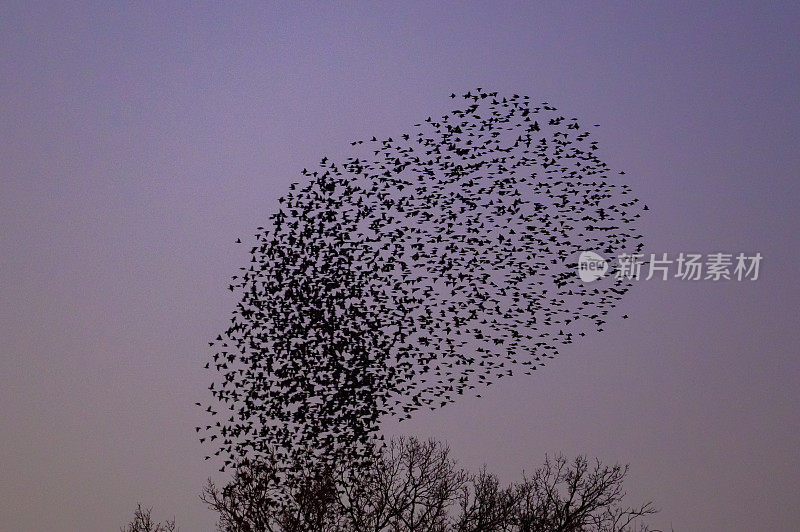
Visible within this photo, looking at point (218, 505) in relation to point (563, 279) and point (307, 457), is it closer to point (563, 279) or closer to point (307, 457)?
point (307, 457)

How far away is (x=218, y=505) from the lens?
112ft

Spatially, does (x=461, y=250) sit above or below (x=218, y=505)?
above

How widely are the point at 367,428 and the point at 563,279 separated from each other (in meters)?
6.56

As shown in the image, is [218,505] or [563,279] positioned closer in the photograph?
[563,279]

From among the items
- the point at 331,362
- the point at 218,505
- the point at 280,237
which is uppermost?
the point at 280,237

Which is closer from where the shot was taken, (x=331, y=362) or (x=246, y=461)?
(x=331, y=362)

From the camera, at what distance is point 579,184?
30125 mm

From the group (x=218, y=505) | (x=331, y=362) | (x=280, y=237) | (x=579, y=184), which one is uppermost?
(x=579, y=184)

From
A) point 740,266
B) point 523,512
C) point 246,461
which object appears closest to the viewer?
point 740,266

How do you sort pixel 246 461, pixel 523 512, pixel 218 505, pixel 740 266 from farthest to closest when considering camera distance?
pixel 523 512
pixel 218 505
pixel 246 461
pixel 740 266

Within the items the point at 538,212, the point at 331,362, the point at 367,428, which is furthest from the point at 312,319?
the point at 538,212

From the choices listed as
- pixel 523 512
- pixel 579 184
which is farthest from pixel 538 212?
pixel 523 512

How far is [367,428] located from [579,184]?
8.54 meters

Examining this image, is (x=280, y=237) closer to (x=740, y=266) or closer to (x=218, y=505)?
(x=218, y=505)
